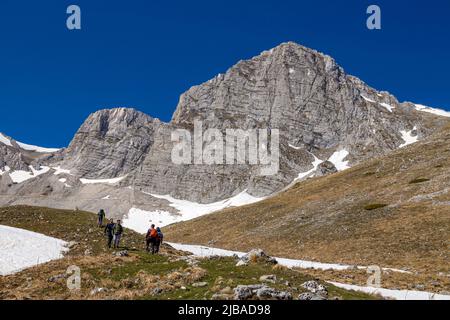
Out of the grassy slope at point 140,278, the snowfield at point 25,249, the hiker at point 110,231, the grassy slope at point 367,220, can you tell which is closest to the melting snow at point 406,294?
the grassy slope at point 367,220

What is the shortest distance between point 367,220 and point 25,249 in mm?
41835

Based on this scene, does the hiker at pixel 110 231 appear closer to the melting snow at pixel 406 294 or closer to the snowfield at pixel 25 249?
the snowfield at pixel 25 249

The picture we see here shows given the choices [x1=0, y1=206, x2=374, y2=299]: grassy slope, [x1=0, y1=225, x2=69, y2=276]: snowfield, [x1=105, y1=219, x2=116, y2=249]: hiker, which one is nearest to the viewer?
[x1=0, y1=206, x2=374, y2=299]: grassy slope

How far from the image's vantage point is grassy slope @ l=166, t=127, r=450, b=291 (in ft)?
144

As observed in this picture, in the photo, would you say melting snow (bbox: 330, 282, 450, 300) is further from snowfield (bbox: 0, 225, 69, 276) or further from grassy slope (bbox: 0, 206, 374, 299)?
snowfield (bbox: 0, 225, 69, 276)

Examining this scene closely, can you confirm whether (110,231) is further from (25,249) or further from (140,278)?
(140,278)

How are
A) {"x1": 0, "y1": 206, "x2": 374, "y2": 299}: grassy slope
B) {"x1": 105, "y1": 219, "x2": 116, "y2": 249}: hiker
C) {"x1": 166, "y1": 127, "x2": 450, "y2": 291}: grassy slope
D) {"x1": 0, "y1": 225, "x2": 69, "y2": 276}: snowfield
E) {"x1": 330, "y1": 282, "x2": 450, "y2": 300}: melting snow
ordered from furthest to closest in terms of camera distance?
{"x1": 166, "y1": 127, "x2": 450, "y2": 291}: grassy slope
{"x1": 105, "y1": 219, "x2": 116, "y2": 249}: hiker
{"x1": 0, "y1": 225, "x2": 69, "y2": 276}: snowfield
{"x1": 330, "y1": 282, "x2": 450, "y2": 300}: melting snow
{"x1": 0, "y1": 206, "x2": 374, "y2": 299}: grassy slope

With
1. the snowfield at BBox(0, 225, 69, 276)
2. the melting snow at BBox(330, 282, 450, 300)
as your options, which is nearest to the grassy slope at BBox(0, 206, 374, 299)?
the snowfield at BBox(0, 225, 69, 276)

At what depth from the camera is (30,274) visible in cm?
2812

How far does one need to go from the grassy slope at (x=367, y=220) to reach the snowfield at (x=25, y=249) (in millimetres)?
27865

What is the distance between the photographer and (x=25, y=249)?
36062 mm

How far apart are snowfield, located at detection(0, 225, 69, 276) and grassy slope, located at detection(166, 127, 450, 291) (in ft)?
91.4

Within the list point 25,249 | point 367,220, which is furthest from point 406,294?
point 367,220
